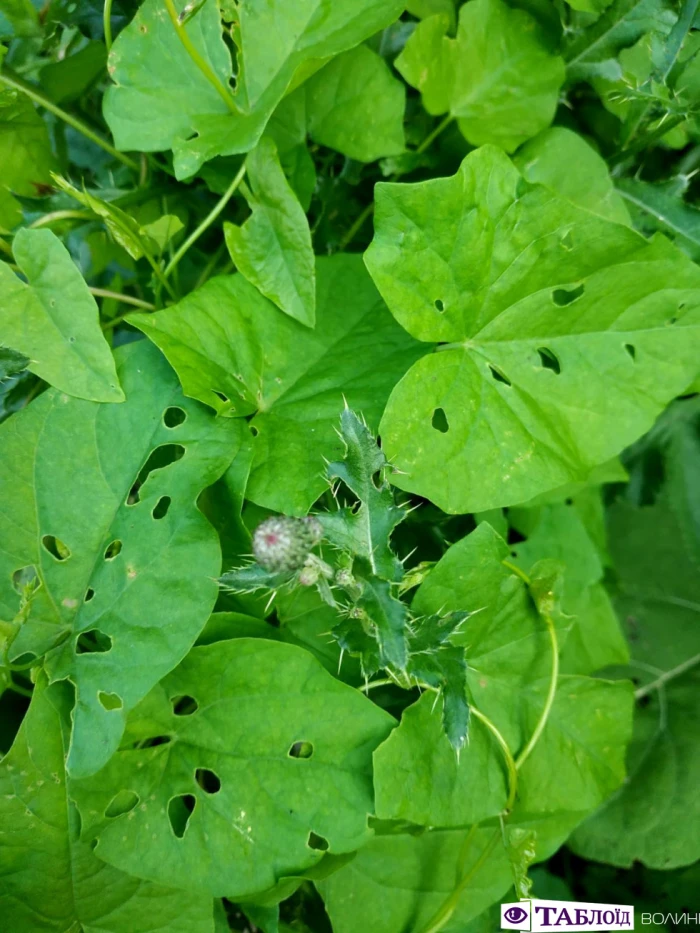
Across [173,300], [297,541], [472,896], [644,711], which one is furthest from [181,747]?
[644,711]

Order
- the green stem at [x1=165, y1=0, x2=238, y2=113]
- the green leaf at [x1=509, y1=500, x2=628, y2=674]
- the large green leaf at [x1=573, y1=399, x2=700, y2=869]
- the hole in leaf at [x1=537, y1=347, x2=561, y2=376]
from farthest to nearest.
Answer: the large green leaf at [x1=573, y1=399, x2=700, y2=869] < the green leaf at [x1=509, y1=500, x2=628, y2=674] < the hole in leaf at [x1=537, y1=347, x2=561, y2=376] < the green stem at [x1=165, y1=0, x2=238, y2=113]

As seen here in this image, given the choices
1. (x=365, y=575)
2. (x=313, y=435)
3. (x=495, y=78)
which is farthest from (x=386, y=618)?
(x=495, y=78)

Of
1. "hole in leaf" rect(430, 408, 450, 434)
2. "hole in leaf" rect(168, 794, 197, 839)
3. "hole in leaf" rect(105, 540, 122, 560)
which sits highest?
"hole in leaf" rect(105, 540, 122, 560)

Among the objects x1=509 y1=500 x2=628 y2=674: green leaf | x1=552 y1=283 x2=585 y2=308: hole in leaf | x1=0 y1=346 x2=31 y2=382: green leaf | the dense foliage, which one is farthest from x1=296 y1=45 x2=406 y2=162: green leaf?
x1=509 y1=500 x2=628 y2=674: green leaf

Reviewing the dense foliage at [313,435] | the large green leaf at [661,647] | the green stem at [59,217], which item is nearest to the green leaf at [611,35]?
the dense foliage at [313,435]

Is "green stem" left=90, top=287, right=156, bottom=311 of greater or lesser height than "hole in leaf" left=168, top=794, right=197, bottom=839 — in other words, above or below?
above

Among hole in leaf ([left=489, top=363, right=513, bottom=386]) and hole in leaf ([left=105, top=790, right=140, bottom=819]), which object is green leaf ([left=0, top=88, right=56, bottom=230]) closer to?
hole in leaf ([left=489, top=363, right=513, bottom=386])
